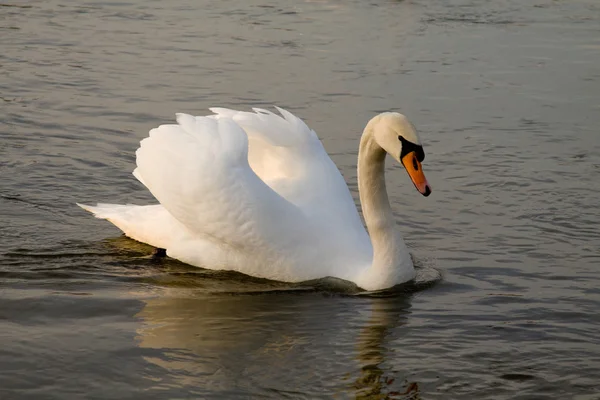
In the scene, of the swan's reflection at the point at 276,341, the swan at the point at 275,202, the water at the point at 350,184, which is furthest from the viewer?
the swan at the point at 275,202

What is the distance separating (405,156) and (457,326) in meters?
0.97

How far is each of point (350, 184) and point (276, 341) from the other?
3062 mm

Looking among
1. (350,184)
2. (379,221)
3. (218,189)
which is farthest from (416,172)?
(350,184)

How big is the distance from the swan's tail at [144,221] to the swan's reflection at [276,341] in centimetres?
71

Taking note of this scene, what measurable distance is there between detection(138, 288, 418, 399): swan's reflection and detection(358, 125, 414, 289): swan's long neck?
204 mm

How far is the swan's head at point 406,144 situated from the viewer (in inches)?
250

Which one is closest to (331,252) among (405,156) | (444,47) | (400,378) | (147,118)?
(405,156)

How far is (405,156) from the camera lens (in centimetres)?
642

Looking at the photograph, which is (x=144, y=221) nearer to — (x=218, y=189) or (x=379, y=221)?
(x=218, y=189)

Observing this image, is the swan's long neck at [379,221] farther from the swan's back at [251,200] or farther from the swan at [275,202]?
the swan's back at [251,200]

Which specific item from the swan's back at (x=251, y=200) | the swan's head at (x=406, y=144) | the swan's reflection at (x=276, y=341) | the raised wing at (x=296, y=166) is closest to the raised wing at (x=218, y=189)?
the swan's back at (x=251, y=200)

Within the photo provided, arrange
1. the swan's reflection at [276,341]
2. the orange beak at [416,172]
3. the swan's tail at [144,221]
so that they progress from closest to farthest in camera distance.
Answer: the swan's reflection at [276,341]
the orange beak at [416,172]
the swan's tail at [144,221]

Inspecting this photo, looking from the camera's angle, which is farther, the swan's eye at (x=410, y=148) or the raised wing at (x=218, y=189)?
the raised wing at (x=218, y=189)

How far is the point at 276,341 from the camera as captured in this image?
5875mm
